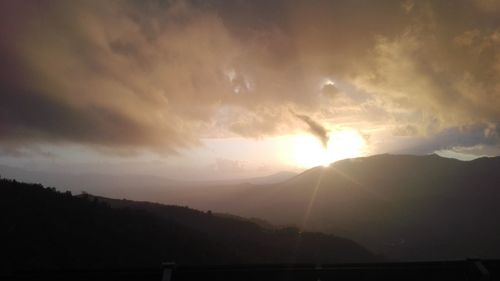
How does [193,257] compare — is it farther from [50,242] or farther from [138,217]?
[50,242]

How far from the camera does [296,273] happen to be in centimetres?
928

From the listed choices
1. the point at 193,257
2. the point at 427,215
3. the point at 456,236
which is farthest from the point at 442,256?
the point at 193,257

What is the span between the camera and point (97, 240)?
30.3 meters

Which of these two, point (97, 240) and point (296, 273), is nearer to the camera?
point (296, 273)

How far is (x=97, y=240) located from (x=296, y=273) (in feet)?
85.3

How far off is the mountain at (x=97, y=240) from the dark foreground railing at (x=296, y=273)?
55.8 feet

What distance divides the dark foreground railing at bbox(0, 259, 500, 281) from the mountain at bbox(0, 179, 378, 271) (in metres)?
17.0

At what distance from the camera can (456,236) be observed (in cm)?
15588

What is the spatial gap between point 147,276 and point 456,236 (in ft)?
588

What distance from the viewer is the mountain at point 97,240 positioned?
991 inches

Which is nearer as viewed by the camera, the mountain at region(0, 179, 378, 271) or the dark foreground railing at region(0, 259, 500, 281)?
the dark foreground railing at region(0, 259, 500, 281)

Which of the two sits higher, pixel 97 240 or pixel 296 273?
pixel 296 273

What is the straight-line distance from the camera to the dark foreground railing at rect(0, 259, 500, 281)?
8.86m

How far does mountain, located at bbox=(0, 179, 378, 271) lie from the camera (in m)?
25.2
